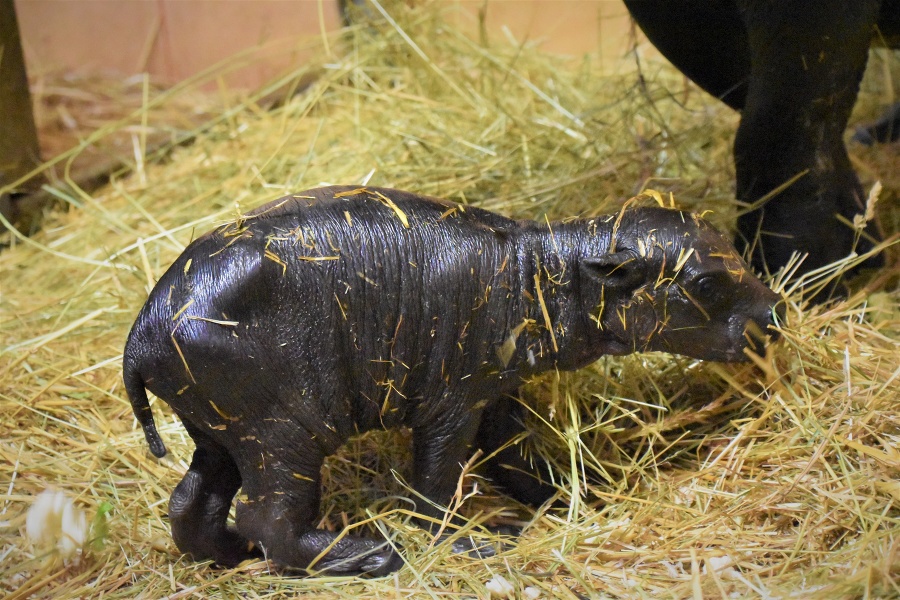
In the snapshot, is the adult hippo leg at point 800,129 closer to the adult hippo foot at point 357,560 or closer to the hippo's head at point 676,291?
the hippo's head at point 676,291

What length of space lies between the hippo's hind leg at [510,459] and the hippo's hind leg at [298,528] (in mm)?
458

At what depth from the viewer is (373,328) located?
7.54ft

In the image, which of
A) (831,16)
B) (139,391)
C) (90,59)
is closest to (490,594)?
(139,391)

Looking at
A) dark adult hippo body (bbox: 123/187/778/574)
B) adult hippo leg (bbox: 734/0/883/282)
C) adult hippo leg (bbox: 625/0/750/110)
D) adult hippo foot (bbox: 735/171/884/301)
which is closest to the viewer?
dark adult hippo body (bbox: 123/187/778/574)

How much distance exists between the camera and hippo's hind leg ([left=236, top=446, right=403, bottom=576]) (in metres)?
2.30

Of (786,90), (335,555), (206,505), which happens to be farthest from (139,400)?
(786,90)

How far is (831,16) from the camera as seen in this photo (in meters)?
2.75

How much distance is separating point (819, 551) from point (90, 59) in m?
6.31

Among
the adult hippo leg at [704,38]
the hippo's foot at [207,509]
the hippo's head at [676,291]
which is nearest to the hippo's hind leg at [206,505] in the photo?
the hippo's foot at [207,509]

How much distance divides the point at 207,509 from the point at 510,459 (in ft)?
2.98

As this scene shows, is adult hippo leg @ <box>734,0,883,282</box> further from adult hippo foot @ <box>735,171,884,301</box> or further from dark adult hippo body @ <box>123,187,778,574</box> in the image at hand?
dark adult hippo body @ <box>123,187,778,574</box>

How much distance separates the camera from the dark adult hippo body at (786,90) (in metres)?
2.80

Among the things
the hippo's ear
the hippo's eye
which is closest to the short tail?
the hippo's ear

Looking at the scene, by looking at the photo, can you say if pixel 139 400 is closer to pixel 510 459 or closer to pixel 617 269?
pixel 510 459
